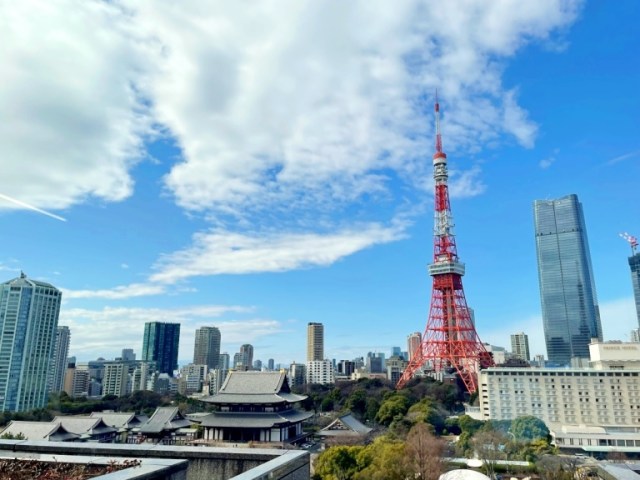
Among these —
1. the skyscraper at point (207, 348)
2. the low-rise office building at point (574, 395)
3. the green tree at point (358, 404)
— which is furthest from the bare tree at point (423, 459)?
the skyscraper at point (207, 348)

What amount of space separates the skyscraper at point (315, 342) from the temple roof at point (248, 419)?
244 feet

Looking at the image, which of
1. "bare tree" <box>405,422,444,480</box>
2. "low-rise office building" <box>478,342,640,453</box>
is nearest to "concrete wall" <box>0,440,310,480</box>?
"bare tree" <box>405,422,444,480</box>

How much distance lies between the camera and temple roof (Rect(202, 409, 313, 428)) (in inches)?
888

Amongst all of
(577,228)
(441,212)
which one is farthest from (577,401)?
(577,228)

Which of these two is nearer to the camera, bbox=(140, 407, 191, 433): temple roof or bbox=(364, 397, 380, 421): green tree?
bbox=(140, 407, 191, 433): temple roof

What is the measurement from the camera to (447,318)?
140 feet

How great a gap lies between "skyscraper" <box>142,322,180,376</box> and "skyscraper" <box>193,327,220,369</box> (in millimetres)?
5996

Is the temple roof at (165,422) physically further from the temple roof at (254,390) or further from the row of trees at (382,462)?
the row of trees at (382,462)

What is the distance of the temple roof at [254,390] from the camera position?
2416 cm

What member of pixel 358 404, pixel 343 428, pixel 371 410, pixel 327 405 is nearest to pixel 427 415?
pixel 343 428

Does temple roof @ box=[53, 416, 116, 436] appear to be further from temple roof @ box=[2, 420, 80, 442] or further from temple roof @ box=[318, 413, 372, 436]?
temple roof @ box=[318, 413, 372, 436]

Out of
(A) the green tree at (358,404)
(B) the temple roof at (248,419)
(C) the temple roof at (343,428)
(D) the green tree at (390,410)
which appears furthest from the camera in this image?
(A) the green tree at (358,404)

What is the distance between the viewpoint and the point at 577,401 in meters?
34.2

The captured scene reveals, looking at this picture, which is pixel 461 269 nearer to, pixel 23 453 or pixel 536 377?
pixel 536 377
